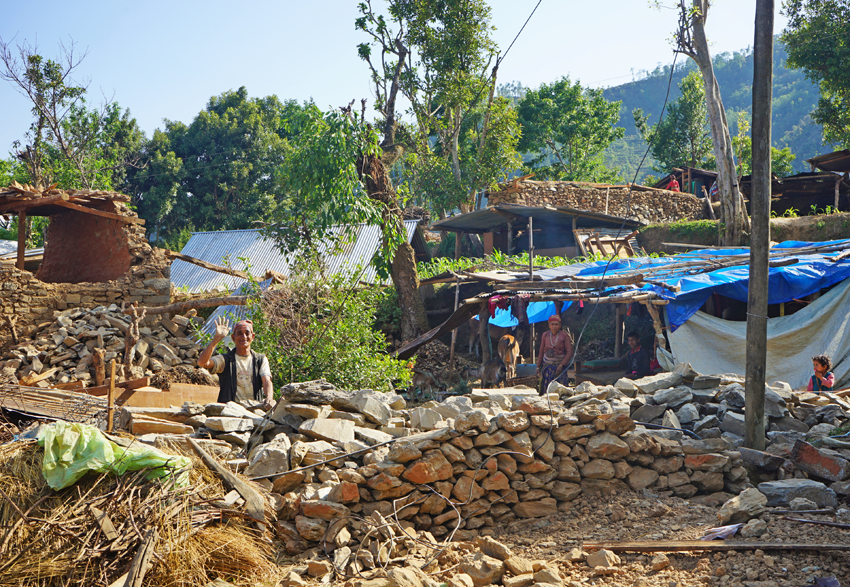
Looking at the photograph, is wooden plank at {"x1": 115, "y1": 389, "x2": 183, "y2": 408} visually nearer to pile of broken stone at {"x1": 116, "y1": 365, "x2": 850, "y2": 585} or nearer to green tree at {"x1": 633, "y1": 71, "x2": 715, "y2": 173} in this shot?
pile of broken stone at {"x1": 116, "y1": 365, "x2": 850, "y2": 585}

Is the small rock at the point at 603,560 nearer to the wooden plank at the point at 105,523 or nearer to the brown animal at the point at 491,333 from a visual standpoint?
the wooden plank at the point at 105,523

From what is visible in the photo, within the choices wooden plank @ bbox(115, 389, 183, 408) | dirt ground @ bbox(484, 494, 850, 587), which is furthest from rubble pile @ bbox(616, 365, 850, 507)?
wooden plank @ bbox(115, 389, 183, 408)

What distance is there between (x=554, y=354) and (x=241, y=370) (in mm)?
4648

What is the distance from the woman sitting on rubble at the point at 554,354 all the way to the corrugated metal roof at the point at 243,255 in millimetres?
8322

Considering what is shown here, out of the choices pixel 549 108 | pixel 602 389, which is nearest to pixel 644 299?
pixel 602 389

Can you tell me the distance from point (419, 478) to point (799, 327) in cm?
732

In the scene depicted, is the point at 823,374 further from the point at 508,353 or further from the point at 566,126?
the point at 566,126

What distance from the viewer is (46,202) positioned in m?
10.3

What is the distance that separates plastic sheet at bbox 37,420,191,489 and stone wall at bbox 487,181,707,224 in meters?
15.5

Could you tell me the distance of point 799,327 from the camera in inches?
364

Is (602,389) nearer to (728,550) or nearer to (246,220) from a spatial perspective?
(728,550)

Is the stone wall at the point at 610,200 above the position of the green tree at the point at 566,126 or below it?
below

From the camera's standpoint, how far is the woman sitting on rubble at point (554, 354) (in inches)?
346

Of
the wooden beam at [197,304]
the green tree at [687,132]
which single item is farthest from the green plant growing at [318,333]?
the green tree at [687,132]
